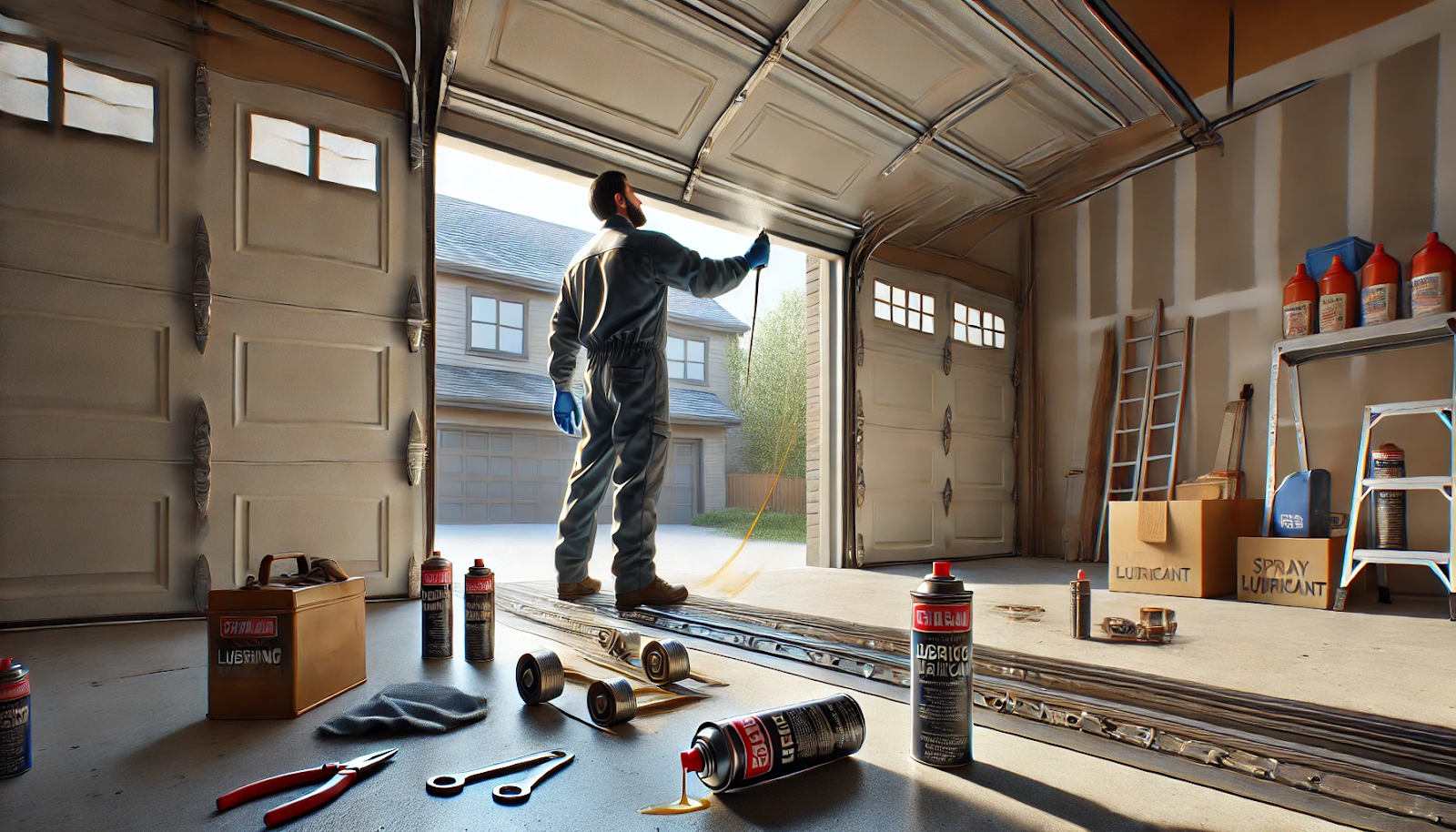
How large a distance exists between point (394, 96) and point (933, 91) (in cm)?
335

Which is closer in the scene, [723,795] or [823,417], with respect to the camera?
[723,795]

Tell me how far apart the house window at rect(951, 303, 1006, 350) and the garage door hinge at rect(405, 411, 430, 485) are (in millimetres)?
5057

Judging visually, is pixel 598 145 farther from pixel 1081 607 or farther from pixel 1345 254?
pixel 1345 254

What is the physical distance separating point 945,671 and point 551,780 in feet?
3.05

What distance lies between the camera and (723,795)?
1547 millimetres

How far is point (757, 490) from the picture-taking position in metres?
16.8

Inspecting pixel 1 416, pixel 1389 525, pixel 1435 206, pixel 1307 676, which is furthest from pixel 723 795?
pixel 1435 206

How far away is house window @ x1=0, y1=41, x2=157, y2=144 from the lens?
336cm

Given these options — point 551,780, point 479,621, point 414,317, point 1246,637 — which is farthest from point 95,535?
point 1246,637

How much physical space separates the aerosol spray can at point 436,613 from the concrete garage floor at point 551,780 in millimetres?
448

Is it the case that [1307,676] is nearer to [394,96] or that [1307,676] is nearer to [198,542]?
[198,542]

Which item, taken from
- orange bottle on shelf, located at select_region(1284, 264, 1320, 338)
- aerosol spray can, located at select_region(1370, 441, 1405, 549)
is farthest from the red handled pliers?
orange bottle on shelf, located at select_region(1284, 264, 1320, 338)

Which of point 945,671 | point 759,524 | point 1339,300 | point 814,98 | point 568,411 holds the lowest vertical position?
point 759,524

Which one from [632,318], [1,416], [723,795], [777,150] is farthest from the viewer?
[777,150]
